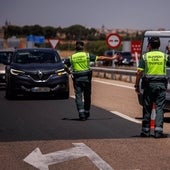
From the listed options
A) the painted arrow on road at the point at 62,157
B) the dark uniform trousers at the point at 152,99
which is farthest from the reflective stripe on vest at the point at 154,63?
the painted arrow on road at the point at 62,157

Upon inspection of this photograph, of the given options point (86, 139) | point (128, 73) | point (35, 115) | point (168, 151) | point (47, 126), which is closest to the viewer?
point (168, 151)

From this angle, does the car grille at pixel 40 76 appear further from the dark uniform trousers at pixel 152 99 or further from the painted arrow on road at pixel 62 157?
the painted arrow on road at pixel 62 157

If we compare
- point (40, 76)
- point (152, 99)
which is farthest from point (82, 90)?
point (40, 76)

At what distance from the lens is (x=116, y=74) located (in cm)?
3469

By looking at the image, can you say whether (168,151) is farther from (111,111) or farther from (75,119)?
(111,111)

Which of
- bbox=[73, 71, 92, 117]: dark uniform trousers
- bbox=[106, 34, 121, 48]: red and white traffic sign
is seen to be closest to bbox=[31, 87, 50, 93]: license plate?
bbox=[73, 71, 92, 117]: dark uniform trousers

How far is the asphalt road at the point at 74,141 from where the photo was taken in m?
9.12

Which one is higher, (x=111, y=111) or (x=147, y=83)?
(x=147, y=83)

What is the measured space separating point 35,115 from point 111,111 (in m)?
2.08

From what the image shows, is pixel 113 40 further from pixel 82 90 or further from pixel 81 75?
pixel 81 75

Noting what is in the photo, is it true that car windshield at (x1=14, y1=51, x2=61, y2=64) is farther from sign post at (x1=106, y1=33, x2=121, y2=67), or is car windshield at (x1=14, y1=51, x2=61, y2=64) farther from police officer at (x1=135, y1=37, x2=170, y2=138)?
sign post at (x1=106, y1=33, x2=121, y2=67)

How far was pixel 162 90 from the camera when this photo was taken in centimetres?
1161

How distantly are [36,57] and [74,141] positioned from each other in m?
10.9

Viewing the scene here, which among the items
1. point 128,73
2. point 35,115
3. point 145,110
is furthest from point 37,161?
point 128,73
